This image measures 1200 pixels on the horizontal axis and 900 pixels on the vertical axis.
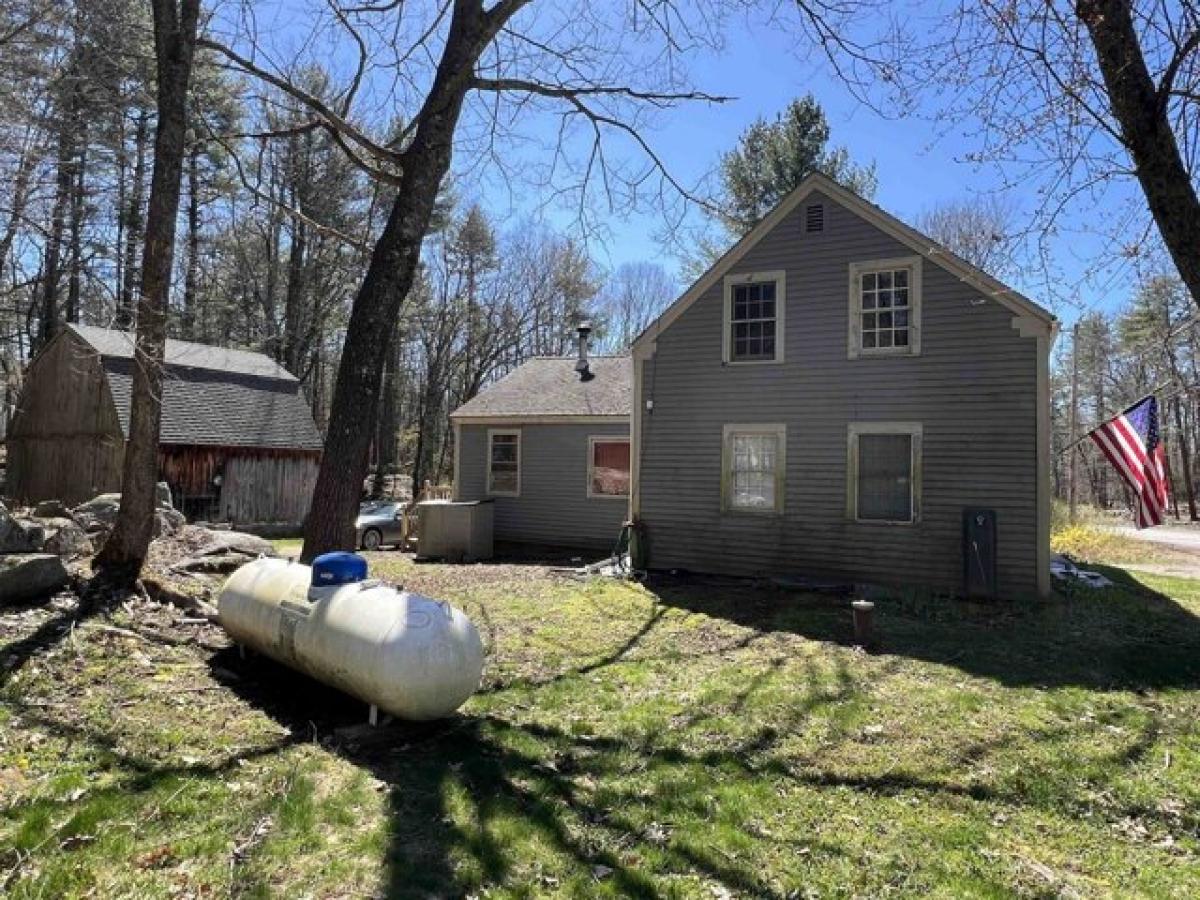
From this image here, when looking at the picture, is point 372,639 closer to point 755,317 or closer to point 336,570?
point 336,570

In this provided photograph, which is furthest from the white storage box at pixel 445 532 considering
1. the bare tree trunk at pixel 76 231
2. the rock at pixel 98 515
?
the bare tree trunk at pixel 76 231

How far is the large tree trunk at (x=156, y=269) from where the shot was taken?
26.2 feet

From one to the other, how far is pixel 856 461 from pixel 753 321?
2.80 m

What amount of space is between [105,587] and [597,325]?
3232 centimetres

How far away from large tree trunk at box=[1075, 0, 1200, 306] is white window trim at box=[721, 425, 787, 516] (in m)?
7.78

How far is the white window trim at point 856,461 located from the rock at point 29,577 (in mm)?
9986

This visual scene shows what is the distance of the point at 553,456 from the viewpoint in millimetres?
17344

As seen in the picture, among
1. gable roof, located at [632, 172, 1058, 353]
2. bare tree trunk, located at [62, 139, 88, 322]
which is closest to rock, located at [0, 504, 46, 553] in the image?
bare tree trunk, located at [62, 139, 88, 322]

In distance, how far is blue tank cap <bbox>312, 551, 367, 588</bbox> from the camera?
5730mm

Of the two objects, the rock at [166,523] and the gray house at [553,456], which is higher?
the gray house at [553,456]

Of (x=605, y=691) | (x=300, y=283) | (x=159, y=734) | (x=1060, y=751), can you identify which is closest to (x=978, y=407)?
(x=1060, y=751)

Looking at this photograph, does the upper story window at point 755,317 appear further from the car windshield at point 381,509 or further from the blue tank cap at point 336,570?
the car windshield at point 381,509

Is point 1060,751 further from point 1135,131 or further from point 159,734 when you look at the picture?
point 159,734

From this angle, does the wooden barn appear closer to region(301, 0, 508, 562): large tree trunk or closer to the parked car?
the parked car
